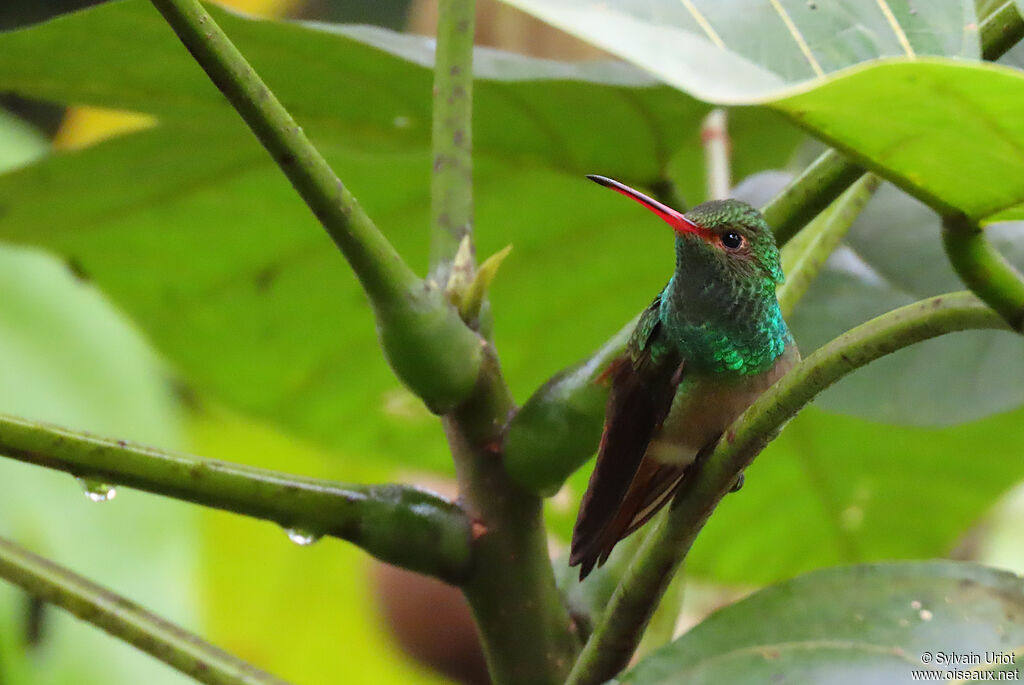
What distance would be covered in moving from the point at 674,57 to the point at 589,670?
0.42 m

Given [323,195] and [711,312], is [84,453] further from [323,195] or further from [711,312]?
[711,312]

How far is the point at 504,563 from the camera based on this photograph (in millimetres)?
875

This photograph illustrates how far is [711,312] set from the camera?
0.88 meters

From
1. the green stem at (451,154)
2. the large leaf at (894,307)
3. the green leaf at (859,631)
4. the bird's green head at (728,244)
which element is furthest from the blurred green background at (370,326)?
the green leaf at (859,631)

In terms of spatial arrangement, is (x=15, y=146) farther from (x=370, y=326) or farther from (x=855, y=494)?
(x=855, y=494)

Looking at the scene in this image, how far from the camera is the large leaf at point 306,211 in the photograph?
1252mm

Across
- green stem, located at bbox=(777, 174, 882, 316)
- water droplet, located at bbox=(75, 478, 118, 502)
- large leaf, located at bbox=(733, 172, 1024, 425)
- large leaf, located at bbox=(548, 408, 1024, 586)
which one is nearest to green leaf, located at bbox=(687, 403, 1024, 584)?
large leaf, located at bbox=(548, 408, 1024, 586)

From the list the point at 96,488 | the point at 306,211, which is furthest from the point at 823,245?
the point at 306,211

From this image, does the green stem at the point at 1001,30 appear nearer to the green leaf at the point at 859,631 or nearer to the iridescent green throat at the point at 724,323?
the iridescent green throat at the point at 724,323

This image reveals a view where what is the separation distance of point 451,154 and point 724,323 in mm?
270

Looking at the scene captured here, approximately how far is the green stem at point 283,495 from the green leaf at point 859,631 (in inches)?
7.8

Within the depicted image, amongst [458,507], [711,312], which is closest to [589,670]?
[458,507]

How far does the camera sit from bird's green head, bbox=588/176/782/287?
2.92 feet

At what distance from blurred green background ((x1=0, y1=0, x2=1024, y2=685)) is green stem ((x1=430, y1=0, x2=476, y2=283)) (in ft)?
0.87
